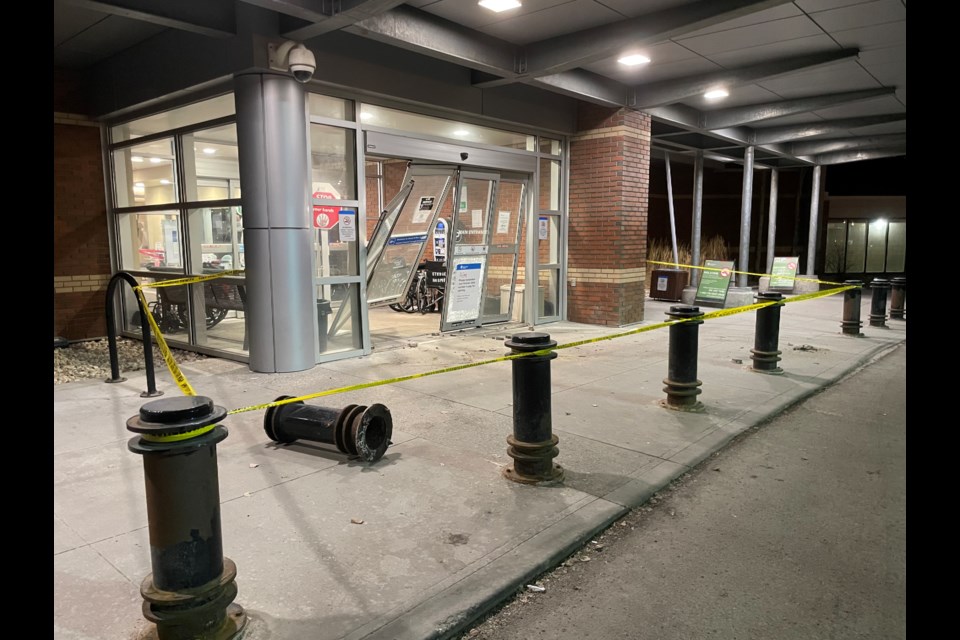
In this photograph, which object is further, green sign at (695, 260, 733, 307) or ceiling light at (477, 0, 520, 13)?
green sign at (695, 260, 733, 307)

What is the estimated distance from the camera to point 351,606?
2.69 m

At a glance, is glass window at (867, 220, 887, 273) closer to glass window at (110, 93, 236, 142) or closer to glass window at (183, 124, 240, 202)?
glass window at (183, 124, 240, 202)

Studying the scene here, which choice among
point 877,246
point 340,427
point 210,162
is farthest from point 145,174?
point 877,246

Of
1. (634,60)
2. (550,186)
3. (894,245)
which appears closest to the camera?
(634,60)

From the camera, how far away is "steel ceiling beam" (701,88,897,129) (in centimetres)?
1090

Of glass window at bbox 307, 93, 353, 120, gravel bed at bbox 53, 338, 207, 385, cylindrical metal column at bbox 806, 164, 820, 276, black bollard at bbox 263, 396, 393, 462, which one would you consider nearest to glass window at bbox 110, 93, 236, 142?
glass window at bbox 307, 93, 353, 120

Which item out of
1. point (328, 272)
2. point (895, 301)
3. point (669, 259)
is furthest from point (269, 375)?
point (669, 259)

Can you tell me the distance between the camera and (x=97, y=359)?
26.5 ft

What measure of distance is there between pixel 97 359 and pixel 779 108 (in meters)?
11.9

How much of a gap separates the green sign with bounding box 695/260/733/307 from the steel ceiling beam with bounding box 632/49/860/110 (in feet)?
15.9

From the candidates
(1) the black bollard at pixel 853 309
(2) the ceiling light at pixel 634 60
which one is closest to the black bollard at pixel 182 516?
(2) the ceiling light at pixel 634 60

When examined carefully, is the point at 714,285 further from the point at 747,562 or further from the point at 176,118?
the point at 747,562

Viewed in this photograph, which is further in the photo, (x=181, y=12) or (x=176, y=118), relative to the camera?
(x=176, y=118)

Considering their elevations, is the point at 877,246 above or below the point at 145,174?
below
